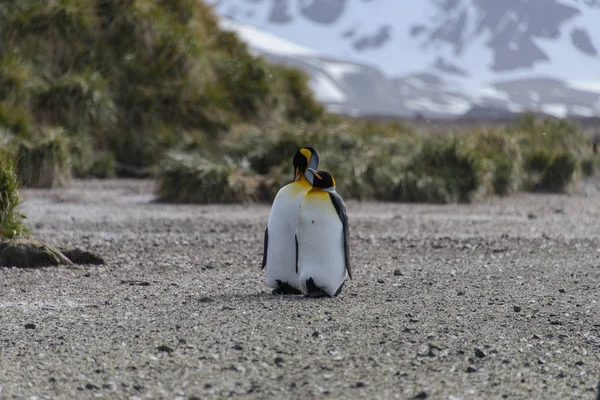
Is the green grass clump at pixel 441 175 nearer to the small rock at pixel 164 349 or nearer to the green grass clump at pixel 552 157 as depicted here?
the green grass clump at pixel 552 157

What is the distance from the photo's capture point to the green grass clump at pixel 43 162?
11.8 metres

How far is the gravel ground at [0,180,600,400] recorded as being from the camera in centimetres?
331

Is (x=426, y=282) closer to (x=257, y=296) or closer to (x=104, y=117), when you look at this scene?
(x=257, y=296)

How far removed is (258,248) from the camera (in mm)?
7211

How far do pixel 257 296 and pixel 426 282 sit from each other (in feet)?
3.46

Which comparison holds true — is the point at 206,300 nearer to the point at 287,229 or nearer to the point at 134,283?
the point at 287,229

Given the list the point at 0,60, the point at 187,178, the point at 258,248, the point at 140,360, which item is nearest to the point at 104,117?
the point at 0,60

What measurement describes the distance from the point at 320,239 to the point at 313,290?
0.28m

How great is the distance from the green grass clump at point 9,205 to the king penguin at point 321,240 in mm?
2501

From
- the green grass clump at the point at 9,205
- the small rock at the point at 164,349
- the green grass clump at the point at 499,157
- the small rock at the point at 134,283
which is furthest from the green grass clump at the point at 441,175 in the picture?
the small rock at the point at 164,349

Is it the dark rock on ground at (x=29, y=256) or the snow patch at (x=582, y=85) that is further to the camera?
the snow patch at (x=582, y=85)

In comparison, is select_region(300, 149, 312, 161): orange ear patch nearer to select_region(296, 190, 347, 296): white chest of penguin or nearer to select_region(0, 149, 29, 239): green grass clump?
select_region(296, 190, 347, 296): white chest of penguin

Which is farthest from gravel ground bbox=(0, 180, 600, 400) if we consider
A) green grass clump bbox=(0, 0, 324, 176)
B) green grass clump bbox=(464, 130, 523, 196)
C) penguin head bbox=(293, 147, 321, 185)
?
green grass clump bbox=(0, 0, 324, 176)

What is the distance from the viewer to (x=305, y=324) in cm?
412
